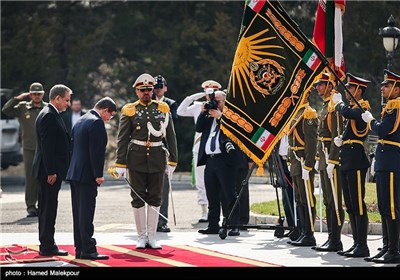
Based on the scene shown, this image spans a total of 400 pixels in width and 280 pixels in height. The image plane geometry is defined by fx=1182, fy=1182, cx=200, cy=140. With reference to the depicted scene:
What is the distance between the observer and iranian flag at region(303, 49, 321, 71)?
1510cm

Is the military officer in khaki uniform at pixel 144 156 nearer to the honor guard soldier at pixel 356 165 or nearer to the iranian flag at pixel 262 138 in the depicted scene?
the iranian flag at pixel 262 138

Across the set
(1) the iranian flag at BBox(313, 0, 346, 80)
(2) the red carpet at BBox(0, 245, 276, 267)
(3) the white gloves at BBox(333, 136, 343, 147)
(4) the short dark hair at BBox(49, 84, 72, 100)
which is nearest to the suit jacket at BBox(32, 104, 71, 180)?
(4) the short dark hair at BBox(49, 84, 72, 100)

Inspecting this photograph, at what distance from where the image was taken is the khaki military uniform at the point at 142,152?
50.1ft

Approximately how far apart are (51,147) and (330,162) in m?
3.49

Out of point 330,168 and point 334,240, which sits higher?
point 330,168

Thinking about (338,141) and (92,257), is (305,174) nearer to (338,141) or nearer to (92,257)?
(338,141)

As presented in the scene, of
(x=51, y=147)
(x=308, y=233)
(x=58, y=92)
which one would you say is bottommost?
(x=308, y=233)

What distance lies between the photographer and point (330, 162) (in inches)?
585

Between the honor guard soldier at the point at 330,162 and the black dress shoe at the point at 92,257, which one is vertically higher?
the honor guard soldier at the point at 330,162

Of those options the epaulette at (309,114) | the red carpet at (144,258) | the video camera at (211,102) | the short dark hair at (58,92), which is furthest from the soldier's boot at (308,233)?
the short dark hair at (58,92)

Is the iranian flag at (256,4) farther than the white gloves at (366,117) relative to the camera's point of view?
Yes

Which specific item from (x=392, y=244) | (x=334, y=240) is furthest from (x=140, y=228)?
(x=392, y=244)

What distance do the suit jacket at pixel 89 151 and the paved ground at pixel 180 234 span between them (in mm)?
2058
